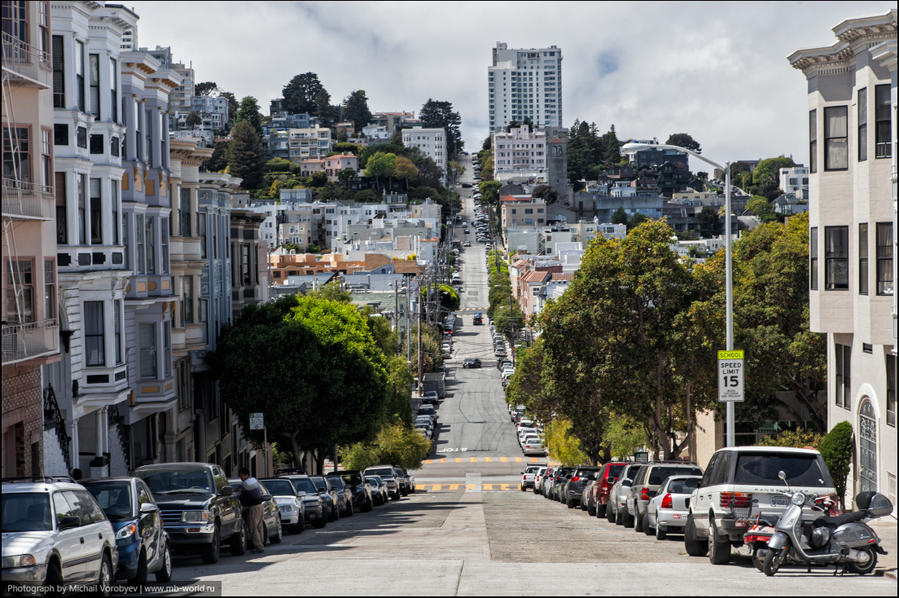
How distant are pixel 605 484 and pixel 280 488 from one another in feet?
30.9

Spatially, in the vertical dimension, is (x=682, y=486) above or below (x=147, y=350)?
below

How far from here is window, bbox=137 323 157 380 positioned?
38469 mm

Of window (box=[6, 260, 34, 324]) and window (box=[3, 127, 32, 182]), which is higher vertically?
window (box=[3, 127, 32, 182])

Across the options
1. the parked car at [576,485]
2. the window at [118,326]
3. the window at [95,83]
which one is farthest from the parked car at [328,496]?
the window at [95,83]

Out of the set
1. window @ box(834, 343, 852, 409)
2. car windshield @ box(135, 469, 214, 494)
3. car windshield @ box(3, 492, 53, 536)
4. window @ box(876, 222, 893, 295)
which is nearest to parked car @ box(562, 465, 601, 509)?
window @ box(834, 343, 852, 409)

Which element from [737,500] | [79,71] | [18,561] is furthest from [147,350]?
[18,561]

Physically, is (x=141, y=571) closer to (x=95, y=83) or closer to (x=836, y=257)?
(x=95, y=83)

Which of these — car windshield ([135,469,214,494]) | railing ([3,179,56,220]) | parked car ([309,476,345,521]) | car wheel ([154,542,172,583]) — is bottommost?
parked car ([309,476,345,521])

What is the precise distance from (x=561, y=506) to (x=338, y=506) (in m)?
10.0

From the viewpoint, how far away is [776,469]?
59.0 feet

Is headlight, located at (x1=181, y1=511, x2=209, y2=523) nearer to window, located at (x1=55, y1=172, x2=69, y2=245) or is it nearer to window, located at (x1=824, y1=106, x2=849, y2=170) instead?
window, located at (x1=55, y1=172, x2=69, y2=245)

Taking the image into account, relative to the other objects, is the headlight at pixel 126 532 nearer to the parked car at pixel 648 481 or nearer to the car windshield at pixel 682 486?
the car windshield at pixel 682 486

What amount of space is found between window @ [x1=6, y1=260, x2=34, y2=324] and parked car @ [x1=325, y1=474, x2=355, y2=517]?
13067 millimetres

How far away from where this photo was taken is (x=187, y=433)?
45.2 metres
